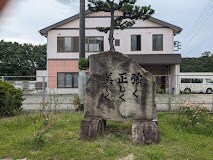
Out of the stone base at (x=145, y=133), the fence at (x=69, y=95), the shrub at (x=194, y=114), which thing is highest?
the fence at (x=69, y=95)

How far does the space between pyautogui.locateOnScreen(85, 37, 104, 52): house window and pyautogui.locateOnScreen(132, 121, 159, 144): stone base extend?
74.1 feet

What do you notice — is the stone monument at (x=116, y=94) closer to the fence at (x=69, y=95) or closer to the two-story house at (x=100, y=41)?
the fence at (x=69, y=95)

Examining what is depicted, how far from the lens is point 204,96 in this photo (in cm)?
1370

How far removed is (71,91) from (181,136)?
762 centimetres

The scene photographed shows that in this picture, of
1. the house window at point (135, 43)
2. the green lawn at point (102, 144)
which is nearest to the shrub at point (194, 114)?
the green lawn at point (102, 144)

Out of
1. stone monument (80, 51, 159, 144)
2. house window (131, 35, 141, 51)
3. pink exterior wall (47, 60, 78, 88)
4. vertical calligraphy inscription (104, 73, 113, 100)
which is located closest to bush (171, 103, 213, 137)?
stone monument (80, 51, 159, 144)

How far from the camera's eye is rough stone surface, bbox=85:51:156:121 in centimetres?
784

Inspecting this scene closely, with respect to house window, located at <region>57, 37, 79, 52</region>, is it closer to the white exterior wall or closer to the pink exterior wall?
the white exterior wall

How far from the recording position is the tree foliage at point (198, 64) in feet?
189

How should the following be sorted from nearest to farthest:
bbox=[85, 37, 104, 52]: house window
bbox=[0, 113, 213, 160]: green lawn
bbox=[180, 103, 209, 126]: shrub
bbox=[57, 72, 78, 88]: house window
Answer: bbox=[0, 113, 213, 160]: green lawn, bbox=[180, 103, 209, 126]: shrub, bbox=[57, 72, 78, 88]: house window, bbox=[85, 37, 104, 52]: house window

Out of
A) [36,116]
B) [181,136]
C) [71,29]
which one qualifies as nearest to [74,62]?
[71,29]

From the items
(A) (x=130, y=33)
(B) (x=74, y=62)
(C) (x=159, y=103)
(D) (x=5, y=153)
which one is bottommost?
(D) (x=5, y=153)

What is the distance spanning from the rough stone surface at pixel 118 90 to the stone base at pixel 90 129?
0.28 metres

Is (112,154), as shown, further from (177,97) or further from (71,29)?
(71,29)
